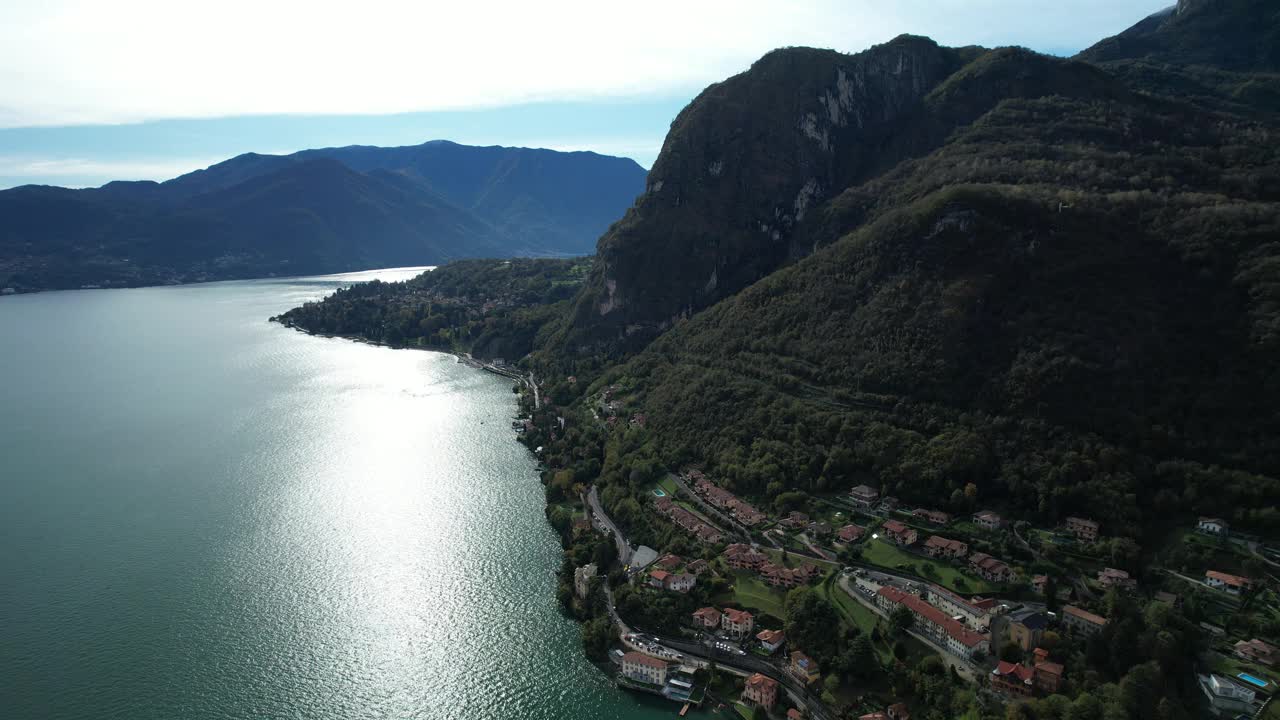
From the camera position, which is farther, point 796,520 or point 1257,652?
point 796,520

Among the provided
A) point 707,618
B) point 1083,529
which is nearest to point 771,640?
point 707,618

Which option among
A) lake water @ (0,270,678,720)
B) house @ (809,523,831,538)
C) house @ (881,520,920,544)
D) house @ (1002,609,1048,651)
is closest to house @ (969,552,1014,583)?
house @ (881,520,920,544)

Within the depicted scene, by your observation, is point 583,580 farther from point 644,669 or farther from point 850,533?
point 850,533

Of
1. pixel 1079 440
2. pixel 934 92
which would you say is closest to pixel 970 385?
pixel 1079 440

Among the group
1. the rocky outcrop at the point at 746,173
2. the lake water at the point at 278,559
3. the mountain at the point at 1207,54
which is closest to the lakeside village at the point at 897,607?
the lake water at the point at 278,559

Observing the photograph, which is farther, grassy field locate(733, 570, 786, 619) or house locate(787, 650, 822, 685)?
grassy field locate(733, 570, 786, 619)

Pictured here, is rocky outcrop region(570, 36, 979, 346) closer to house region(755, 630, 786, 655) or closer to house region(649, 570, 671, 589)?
house region(649, 570, 671, 589)
